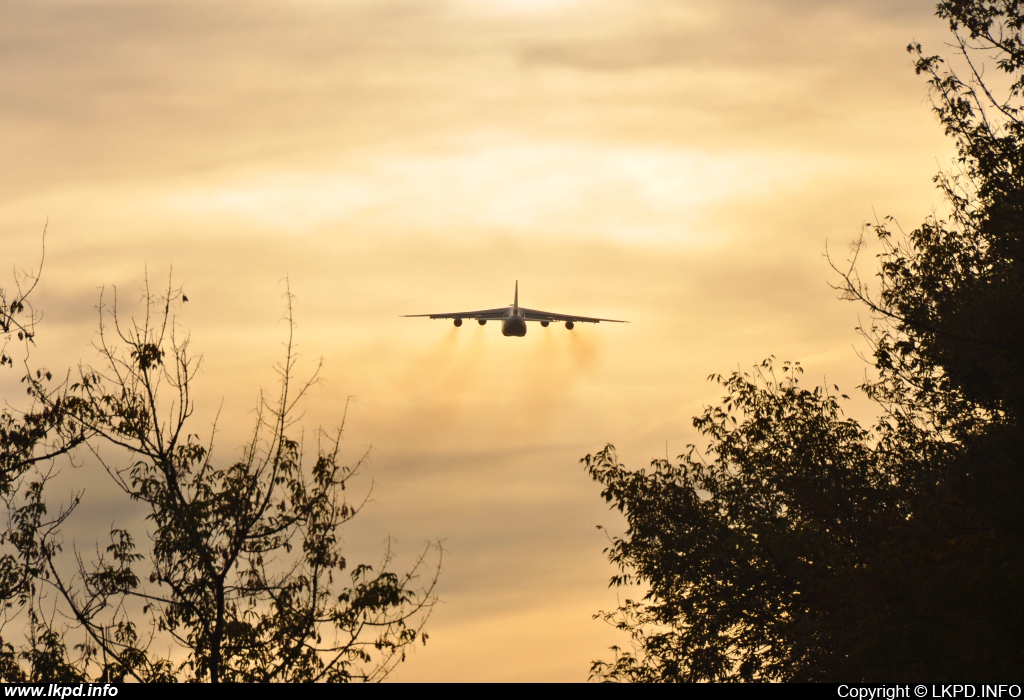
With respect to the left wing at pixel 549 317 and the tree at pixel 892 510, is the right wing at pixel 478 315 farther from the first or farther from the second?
the tree at pixel 892 510

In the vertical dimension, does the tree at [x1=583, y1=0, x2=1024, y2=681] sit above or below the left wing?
below

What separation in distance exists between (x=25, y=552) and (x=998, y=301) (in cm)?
2059

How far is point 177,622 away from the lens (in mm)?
20984

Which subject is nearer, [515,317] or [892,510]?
[892,510]

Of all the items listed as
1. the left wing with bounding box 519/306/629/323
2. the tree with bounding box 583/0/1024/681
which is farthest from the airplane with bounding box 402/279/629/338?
the tree with bounding box 583/0/1024/681

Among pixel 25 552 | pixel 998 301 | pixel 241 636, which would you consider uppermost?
pixel 998 301

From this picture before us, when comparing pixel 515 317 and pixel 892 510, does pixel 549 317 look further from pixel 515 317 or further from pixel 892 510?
pixel 892 510

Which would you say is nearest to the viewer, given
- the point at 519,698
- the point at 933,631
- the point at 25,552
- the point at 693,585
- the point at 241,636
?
the point at 519,698

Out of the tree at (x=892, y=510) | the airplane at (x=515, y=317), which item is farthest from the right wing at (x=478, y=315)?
the tree at (x=892, y=510)

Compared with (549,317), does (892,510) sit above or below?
below

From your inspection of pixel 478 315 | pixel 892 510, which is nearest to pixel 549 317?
pixel 478 315

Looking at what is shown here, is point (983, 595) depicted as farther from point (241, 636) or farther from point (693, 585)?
point (241, 636)

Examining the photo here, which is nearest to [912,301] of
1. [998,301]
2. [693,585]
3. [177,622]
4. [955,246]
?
[955,246]

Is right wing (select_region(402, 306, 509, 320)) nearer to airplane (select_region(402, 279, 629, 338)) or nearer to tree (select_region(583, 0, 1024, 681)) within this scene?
airplane (select_region(402, 279, 629, 338))
